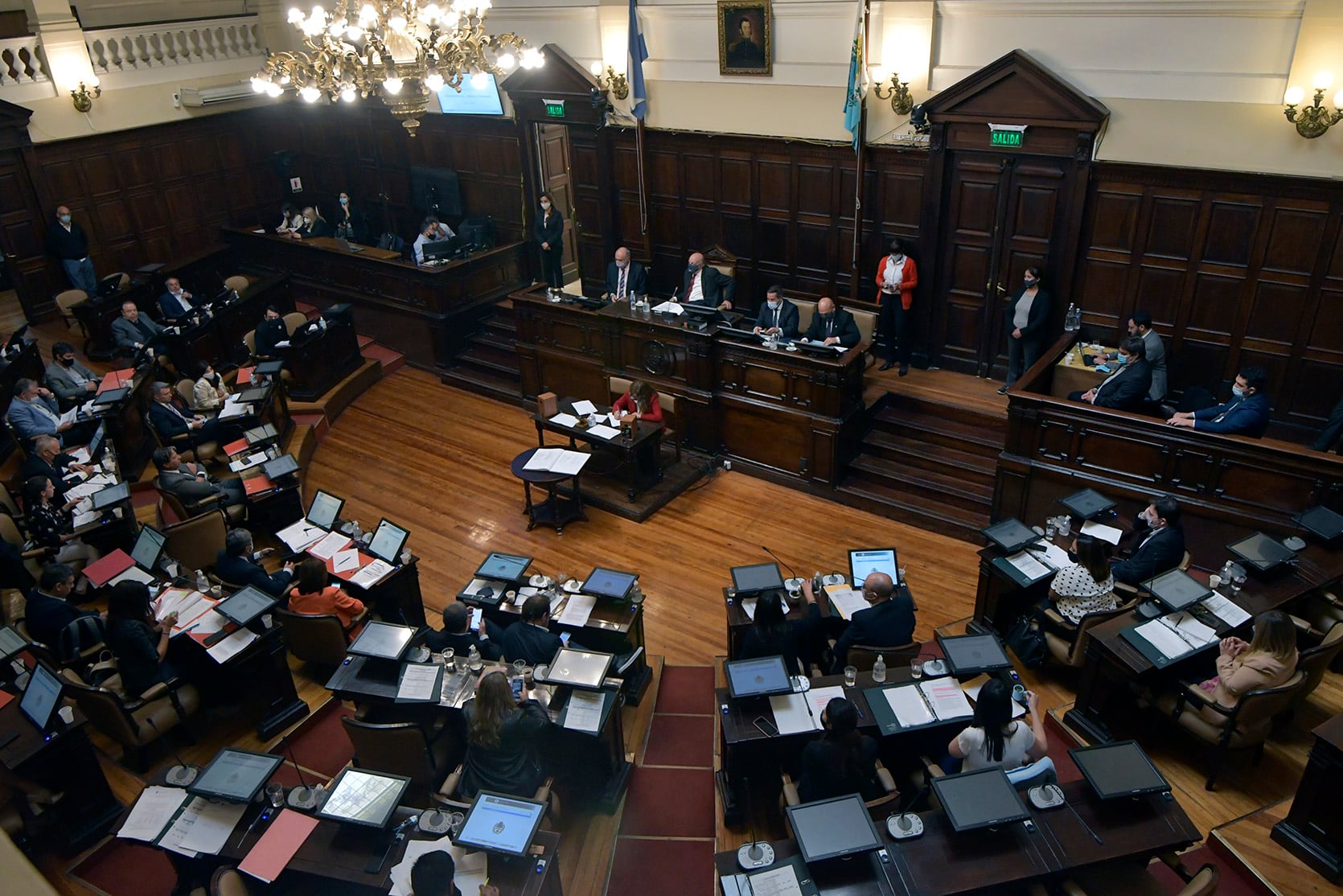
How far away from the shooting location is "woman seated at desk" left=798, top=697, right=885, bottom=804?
400 centimetres

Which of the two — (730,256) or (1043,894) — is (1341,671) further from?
(730,256)

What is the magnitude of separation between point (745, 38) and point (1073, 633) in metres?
6.92

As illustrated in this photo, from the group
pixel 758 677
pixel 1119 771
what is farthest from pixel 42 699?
pixel 1119 771

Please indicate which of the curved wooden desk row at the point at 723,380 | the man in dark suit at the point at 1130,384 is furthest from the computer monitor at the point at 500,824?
the man in dark suit at the point at 1130,384

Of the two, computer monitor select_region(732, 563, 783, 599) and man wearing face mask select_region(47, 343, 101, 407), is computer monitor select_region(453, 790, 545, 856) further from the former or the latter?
man wearing face mask select_region(47, 343, 101, 407)

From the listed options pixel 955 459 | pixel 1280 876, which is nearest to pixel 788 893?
pixel 1280 876

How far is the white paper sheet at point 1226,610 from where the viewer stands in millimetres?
5062

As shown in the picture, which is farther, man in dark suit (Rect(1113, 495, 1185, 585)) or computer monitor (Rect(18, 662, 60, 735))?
man in dark suit (Rect(1113, 495, 1185, 585))

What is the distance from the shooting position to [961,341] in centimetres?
920

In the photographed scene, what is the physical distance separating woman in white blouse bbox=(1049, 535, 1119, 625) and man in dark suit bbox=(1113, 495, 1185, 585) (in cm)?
13

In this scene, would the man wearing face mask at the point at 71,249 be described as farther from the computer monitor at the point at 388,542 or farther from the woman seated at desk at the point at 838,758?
the woman seated at desk at the point at 838,758

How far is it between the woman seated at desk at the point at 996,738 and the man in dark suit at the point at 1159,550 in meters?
1.93

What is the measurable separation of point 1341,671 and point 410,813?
568 centimetres

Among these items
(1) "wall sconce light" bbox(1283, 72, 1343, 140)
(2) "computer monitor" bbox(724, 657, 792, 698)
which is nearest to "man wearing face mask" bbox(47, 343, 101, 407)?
(2) "computer monitor" bbox(724, 657, 792, 698)
